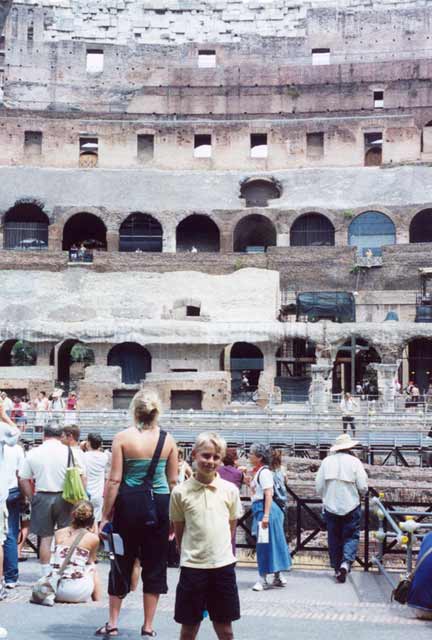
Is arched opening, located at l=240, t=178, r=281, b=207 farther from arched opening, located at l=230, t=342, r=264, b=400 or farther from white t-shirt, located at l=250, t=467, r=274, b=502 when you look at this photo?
white t-shirt, located at l=250, t=467, r=274, b=502

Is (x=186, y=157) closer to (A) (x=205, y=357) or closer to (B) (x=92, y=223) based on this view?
(B) (x=92, y=223)

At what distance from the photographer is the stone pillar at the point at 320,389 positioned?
2093cm

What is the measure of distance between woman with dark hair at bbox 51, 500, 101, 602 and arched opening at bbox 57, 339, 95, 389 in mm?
22588

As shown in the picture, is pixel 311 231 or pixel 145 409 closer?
pixel 145 409

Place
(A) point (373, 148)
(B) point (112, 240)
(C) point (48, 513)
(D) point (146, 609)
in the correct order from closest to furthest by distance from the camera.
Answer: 1. (D) point (146, 609)
2. (C) point (48, 513)
3. (B) point (112, 240)
4. (A) point (373, 148)

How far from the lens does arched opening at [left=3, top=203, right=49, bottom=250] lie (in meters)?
37.6

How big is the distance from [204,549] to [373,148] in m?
40.1

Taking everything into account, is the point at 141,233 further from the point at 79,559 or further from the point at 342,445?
the point at 79,559

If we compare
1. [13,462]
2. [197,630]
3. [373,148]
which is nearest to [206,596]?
[197,630]

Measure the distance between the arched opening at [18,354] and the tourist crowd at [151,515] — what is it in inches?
863

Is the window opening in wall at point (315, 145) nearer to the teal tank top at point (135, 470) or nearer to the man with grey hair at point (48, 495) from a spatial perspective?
the man with grey hair at point (48, 495)

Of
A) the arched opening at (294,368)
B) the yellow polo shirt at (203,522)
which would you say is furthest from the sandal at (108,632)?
the arched opening at (294,368)

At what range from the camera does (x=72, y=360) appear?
102 feet

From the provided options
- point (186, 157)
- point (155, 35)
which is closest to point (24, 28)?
point (155, 35)
